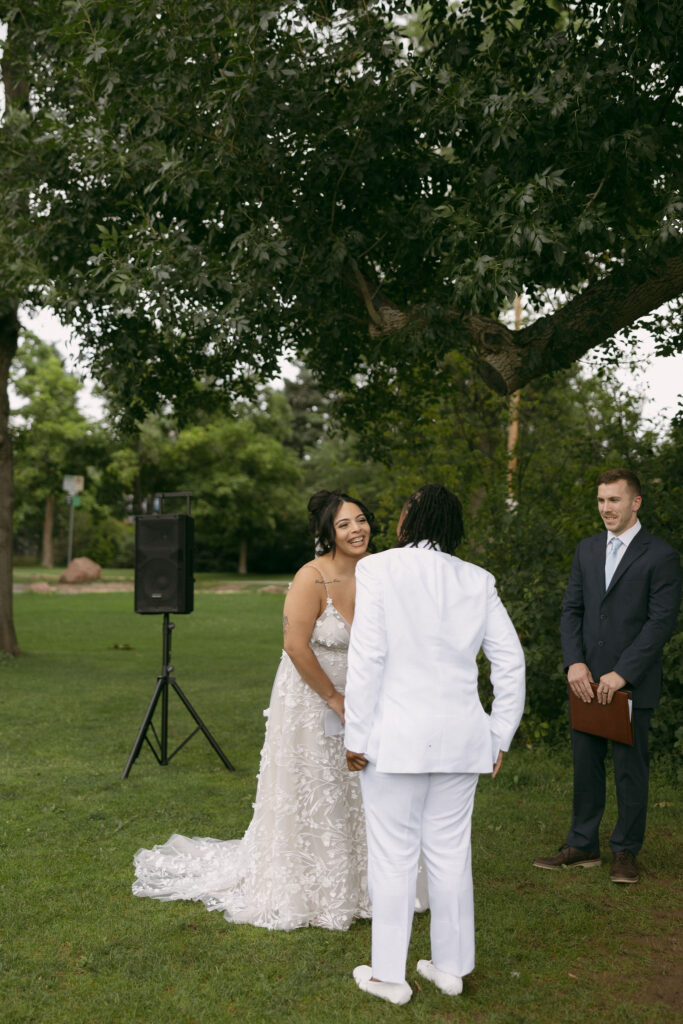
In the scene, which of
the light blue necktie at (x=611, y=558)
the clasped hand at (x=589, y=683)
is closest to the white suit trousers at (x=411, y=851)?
the clasped hand at (x=589, y=683)

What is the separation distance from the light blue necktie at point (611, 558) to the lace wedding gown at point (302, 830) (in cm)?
166

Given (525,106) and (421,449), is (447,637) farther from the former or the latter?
(421,449)

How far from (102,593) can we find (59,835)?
26240mm

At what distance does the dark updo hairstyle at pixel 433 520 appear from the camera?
362 cm

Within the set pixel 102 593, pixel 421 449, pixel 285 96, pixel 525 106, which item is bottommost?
pixel 102 593

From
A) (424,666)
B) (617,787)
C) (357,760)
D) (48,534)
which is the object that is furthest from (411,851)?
(48,534)

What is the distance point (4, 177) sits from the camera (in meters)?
9.62

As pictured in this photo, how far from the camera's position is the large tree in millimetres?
6340

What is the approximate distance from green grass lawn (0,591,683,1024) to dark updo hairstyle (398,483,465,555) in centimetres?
182

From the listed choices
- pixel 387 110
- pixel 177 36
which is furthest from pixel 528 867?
pixel 177 36

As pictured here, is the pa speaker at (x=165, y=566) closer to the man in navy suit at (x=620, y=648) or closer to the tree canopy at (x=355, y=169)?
the tree canopy at (x=355, y=169)

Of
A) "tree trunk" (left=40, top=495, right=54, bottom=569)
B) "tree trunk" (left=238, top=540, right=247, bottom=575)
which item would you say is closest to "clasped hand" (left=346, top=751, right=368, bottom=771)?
"tree trunk" (left=238, top=540, right=247, bottom=575)

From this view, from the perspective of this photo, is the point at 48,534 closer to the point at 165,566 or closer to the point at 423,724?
the point at 165,566

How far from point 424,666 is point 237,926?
1940 mm
